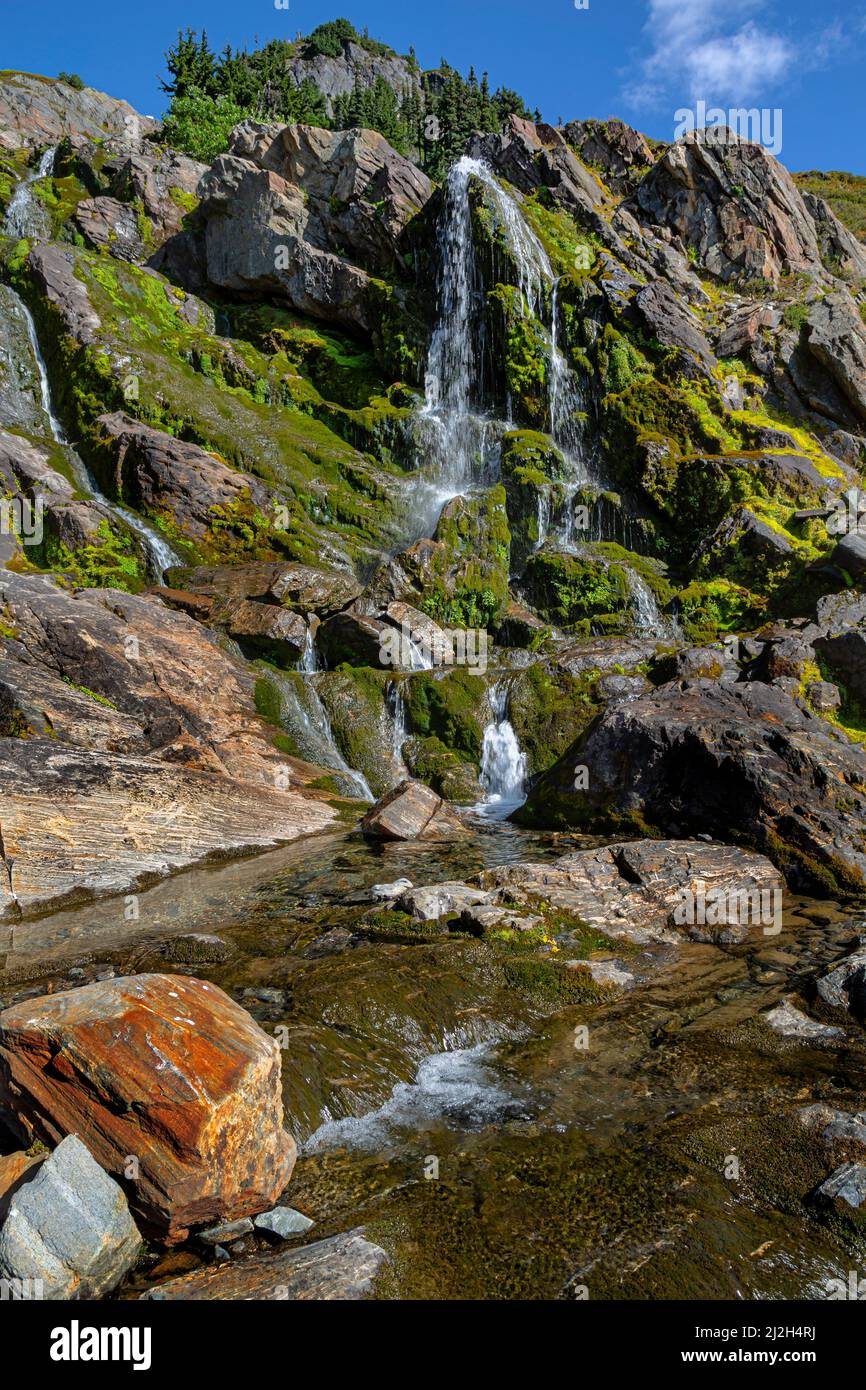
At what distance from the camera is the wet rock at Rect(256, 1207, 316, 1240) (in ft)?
15.0

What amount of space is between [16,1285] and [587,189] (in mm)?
44935

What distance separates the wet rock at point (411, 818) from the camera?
45.5 feet

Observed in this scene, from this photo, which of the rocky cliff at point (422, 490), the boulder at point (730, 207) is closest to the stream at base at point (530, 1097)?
the rocky cliff at point (422, 490)

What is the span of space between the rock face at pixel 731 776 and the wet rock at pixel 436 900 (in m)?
4.64

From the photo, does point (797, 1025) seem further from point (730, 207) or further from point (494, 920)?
point (730, 207)

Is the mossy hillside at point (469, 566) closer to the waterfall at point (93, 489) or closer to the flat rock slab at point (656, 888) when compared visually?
the waterfall at point (93, 489)

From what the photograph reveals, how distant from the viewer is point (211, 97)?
49500mm

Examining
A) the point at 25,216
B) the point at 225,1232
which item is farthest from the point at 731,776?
the point at 25,216

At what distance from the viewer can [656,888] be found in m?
10.1

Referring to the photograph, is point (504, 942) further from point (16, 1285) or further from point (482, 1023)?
point (16, 1285)

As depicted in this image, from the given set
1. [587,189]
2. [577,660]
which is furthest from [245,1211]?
[587,189]

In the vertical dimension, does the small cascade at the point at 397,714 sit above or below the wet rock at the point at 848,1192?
above

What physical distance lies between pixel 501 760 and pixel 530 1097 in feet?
40.9
